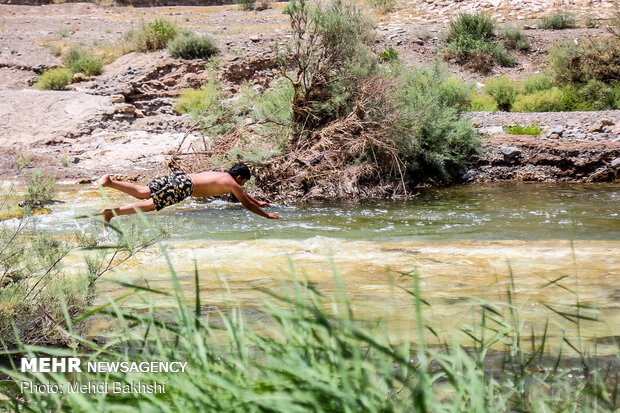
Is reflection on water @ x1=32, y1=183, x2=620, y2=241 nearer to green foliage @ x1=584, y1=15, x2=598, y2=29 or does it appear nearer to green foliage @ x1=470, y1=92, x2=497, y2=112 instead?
green foliage @ x1=470, y1=92, x2=497, y2=112

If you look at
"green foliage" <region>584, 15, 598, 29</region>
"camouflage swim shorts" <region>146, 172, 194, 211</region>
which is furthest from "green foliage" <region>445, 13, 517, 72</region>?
"camouflage swim shorts" <region>146, 172, 194, 211</region>

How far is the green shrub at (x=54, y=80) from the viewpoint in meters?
20.0

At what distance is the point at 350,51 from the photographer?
11234 millimetres

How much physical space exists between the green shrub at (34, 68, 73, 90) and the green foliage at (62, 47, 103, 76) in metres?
0.72

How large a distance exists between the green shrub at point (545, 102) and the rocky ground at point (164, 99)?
1.91 metres

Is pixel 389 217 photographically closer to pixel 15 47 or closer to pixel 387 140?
pixel 387 140

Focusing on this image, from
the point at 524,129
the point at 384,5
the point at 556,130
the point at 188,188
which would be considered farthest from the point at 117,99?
the point at 384,5

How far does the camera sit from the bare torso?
715 cm

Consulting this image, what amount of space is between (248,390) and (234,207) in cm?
885

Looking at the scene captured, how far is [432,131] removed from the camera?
11.6m

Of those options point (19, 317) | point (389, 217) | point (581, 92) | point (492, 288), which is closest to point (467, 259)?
point (492, 288)

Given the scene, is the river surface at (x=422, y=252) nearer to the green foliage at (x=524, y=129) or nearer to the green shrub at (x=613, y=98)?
the green foliage at (x=524, y=129)

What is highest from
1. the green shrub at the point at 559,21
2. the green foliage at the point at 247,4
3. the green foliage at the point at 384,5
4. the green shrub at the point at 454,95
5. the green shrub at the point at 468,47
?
the green foliage at the point at 247,4

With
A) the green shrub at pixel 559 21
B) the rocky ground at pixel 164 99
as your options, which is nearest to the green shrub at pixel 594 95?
the rocky ground at pixel 164 99
